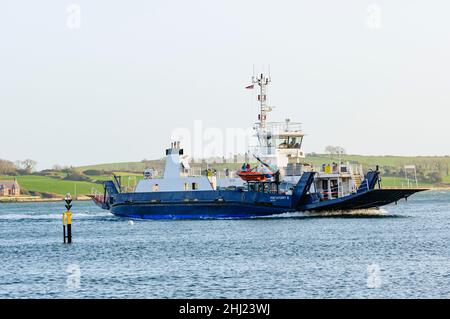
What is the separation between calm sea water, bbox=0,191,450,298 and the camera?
3278 centimetres

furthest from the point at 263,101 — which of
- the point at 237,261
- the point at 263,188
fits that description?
the point at 237,261

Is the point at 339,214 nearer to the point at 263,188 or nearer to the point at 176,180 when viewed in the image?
the point at 263,188

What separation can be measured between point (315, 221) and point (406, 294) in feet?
116

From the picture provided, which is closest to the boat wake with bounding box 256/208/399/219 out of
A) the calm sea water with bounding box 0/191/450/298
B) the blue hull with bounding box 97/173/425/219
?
the blue hull with bounding box 97/173/425/219

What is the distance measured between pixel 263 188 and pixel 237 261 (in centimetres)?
2805

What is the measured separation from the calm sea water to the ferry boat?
8.46 feet

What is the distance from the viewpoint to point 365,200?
6838 cm

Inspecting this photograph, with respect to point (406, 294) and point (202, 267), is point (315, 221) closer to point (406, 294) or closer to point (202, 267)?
point (202, 267)

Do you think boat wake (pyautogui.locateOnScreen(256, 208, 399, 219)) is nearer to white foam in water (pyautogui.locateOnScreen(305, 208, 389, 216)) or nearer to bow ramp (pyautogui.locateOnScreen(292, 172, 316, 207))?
white foam in water (pyautogui.locateOnScreen(305, 208, 389, 216))

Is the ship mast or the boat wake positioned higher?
the ship mast

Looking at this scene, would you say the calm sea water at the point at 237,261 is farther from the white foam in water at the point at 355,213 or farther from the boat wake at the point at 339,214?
the white foam in water at the point at 355,213

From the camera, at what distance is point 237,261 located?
41.6 metres

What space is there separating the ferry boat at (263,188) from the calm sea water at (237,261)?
258 centimetres
